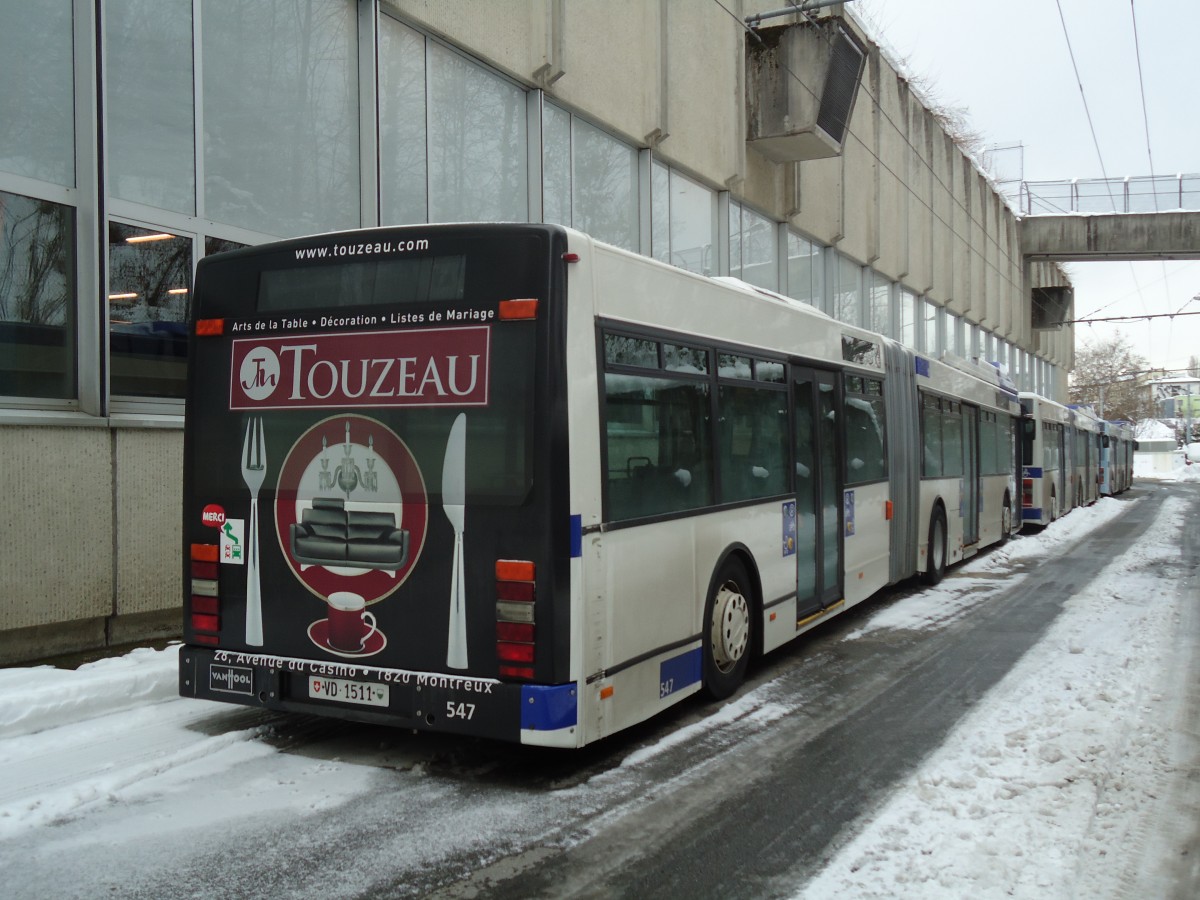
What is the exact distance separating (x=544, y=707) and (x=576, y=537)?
0.81 metres

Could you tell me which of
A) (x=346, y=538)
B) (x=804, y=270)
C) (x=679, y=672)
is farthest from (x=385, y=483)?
(x=804, y=270)

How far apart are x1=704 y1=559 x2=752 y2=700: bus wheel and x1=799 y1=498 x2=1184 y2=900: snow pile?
146 cm

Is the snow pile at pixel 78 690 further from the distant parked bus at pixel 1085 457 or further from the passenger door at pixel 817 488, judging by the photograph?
the distant parked bus at pixel 1085 457

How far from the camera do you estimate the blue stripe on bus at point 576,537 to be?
16.6 feet

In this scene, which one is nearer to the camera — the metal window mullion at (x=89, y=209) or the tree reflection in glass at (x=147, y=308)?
the metal window mullion at (x=89, y=209)

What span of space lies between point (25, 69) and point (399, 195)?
3.96 m

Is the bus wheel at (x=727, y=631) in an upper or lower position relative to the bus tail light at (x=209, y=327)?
lower

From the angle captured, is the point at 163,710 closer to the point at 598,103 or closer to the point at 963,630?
the point at 963,630

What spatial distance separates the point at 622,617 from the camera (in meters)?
5.47

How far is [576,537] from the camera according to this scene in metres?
5.07

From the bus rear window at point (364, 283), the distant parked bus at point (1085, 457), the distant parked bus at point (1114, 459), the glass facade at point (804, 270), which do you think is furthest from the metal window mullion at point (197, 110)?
the distant parked bus at point (1114, 459)

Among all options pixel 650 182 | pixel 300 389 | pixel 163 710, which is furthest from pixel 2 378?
pixel 650 182

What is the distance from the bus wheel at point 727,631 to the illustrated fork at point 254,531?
8.61 feet

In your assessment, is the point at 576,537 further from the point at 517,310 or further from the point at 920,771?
the point at 920,771
